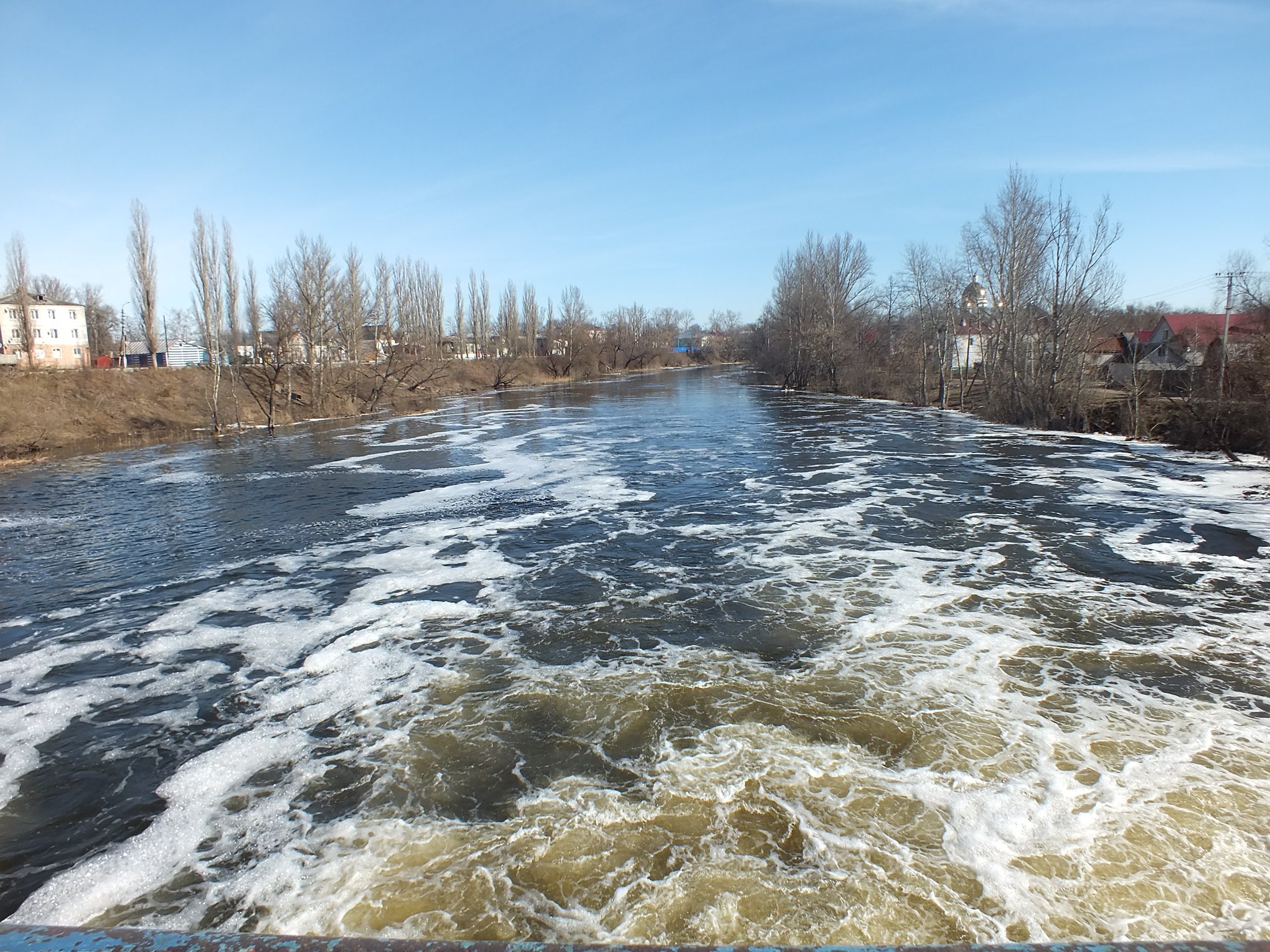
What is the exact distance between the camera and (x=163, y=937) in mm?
1228

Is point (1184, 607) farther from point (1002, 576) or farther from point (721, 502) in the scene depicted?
point (721, 502)

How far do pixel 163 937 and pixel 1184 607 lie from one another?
10.1m

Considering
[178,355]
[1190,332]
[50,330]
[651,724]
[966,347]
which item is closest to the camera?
[651,724]

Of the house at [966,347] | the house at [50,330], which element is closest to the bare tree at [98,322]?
the house at [50,330]

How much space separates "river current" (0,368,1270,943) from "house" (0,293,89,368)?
204 feet

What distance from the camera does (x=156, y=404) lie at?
110ft

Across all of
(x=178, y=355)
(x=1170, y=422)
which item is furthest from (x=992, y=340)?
(x=178, y=355)

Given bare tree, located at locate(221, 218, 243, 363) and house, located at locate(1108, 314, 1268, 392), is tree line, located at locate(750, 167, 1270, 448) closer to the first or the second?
house, located at locate(1108, 314, 1268, 392)

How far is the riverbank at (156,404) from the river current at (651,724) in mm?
Result: 17028

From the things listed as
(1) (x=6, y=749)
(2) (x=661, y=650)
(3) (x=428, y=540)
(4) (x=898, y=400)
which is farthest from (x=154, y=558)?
(4) (x=898, y=400)

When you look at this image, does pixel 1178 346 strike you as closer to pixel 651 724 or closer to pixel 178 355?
pixel 651 724

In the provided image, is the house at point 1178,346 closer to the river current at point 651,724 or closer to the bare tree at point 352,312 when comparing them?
the river current at point 651,724

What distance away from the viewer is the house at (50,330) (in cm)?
5947

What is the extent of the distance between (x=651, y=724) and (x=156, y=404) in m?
36.1
